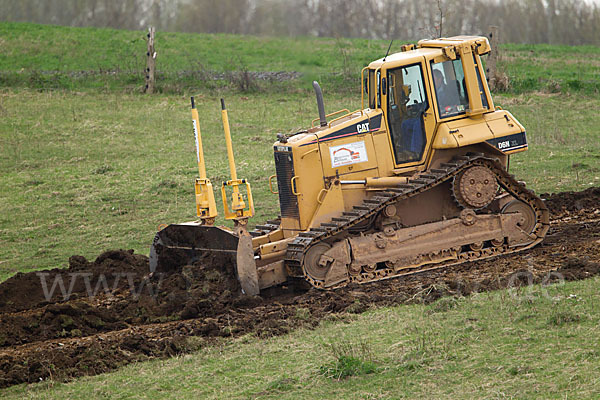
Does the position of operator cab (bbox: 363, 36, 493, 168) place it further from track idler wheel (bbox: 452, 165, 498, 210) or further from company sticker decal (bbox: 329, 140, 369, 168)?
track idler wheel (bbox: 452, 165, 498, 210)

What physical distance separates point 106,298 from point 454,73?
271 inches

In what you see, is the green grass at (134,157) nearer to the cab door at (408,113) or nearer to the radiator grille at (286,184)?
the radiator grille at (286,184)

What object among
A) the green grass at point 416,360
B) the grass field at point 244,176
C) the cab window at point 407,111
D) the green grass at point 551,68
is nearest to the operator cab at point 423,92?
the cab window at point 407,111

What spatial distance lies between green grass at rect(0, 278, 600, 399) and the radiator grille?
11.0ft

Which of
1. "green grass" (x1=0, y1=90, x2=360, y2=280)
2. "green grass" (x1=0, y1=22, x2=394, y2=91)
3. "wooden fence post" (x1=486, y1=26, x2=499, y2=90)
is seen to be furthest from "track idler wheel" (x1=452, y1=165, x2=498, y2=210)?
"green grass" (x1=0, y1=22, x2=394, y2=91)

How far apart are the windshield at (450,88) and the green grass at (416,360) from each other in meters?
4.08

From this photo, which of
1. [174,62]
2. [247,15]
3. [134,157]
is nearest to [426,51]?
[247,15]

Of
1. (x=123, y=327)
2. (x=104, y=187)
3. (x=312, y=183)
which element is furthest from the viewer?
(x=104, y=187)

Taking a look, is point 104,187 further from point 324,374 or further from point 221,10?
point 324,374

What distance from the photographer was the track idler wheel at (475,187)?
1322cm

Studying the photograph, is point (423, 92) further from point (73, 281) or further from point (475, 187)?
point (73, 281)

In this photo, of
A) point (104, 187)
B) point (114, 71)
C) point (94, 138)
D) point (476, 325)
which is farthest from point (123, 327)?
point (114, 71)

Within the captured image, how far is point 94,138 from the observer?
26.0 metres

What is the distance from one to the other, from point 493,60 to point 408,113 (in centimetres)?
1517
